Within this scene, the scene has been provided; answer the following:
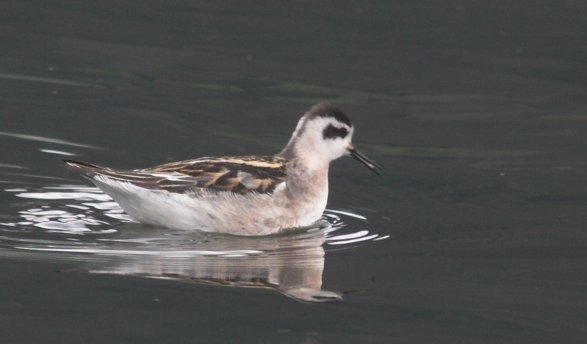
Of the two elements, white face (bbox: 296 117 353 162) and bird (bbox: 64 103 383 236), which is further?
white face (bbox: 296 117 353 162)

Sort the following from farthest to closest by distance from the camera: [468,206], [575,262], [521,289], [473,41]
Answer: [473,41], [468,206], [575,262], [521,289]

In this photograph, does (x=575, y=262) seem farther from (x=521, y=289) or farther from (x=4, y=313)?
(x=4, y=313)

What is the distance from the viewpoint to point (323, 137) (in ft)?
43.7

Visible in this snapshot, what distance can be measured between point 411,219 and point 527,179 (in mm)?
1921

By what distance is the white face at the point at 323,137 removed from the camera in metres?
13.3

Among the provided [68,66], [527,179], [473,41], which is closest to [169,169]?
[527,179]

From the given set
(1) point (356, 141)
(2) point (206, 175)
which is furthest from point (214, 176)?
(1) point (356, 141)

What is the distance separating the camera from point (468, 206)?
13.2 m

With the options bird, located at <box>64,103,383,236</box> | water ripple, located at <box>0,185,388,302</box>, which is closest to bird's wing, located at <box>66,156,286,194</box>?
bird, located at <box>64,103,383,236</box>

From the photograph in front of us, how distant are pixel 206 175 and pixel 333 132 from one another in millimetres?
1520

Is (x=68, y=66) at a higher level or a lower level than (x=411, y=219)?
higher

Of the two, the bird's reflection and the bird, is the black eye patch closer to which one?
the bird

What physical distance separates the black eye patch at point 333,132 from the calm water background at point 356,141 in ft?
1.94

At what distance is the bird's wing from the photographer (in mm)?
11938
